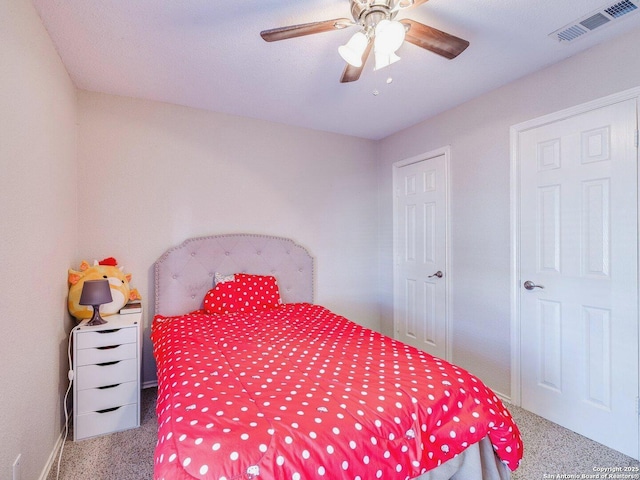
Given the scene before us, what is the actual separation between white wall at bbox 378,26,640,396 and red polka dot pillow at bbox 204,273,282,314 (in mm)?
1628

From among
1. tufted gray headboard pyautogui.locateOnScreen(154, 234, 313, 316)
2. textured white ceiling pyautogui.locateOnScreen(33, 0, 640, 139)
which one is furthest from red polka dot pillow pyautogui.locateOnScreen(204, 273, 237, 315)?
textured white ceiling pyautogui.locateOnScreen(33, 0, 640, 139)

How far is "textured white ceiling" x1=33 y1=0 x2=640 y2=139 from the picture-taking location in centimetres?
164

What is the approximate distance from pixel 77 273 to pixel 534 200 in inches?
127

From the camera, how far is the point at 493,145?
2.52 metres

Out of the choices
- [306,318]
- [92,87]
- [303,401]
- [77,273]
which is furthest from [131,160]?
[303,401]

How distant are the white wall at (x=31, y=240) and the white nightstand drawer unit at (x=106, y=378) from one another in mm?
114

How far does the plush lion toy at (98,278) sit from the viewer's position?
7.04 feet

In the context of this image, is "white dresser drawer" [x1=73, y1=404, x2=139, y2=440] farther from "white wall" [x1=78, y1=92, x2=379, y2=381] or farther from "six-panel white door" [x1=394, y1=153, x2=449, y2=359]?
"six-panel white door" [x1=394, y1=153, x2=449, y2=359]

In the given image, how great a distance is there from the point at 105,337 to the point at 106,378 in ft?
0.85

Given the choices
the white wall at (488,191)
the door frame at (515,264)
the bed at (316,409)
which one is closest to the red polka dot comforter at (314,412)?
the bed at (316,409)

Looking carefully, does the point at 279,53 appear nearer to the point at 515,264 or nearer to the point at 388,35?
the point at 388,35

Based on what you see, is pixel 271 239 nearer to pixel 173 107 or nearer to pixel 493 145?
pixel 173 107

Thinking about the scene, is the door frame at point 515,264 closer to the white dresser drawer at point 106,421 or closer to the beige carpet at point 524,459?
the beige carpet at point 524,459

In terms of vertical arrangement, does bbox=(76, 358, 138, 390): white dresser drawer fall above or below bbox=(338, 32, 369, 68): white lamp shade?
below
